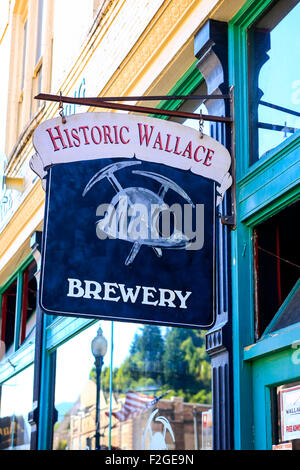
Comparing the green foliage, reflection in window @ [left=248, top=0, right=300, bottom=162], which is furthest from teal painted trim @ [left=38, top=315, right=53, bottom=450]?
the green foliage

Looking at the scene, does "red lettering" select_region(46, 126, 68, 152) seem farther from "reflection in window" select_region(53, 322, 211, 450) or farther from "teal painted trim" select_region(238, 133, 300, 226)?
"reflection in window" select_region(53, 322, 211, 450)

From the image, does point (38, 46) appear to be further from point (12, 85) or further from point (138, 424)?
point (138, 424)

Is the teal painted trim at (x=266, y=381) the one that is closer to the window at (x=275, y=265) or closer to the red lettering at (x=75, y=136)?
the window at (x=275, y=265)

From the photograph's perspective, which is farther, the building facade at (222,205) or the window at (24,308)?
the window at (24,308)

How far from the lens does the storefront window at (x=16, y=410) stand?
425 inches

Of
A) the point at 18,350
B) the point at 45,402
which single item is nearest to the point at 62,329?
the point at 45,402

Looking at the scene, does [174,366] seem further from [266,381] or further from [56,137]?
[56,137]

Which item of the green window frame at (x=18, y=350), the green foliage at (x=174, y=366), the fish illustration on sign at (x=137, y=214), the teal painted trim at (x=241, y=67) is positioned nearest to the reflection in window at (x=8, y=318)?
the green window frame at (x=18, y=350)

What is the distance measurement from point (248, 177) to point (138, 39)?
82.5 inches

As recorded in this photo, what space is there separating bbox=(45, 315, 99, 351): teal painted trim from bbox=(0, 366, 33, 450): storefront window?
0.99 m

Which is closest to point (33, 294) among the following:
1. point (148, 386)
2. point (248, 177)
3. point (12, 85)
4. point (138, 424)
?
point (12, 85)

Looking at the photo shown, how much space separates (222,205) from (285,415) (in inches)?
64.3

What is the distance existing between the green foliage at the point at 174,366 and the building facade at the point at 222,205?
16545 mm

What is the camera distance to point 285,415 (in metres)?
5.14
